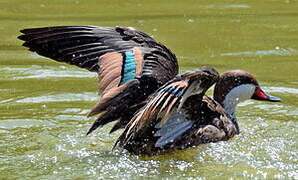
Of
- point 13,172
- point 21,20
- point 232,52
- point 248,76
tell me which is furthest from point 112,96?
point 21,20

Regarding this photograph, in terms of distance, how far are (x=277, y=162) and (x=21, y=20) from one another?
23.5ft

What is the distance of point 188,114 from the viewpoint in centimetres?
617

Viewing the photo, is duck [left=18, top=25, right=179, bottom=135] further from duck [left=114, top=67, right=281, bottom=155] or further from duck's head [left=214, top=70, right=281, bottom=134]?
duck's head [left=214, top=70, right=281, bottom=134]

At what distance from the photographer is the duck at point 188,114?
5.18m

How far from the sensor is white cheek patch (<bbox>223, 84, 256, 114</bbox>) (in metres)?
7.22

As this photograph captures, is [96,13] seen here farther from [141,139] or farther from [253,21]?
[141,139]

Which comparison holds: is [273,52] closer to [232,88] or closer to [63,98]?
[232,88]

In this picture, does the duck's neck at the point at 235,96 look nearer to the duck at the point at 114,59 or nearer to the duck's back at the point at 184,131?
the duck's back at the point at 184,131

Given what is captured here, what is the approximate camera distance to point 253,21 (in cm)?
1166

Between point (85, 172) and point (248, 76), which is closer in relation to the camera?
point (85, 172)

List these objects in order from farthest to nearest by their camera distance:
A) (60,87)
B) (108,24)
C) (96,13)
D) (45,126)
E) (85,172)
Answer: (96,13) < (108,24) < (60,87) < (45,126) < (85,172)

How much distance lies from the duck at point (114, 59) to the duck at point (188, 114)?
0.23 metres

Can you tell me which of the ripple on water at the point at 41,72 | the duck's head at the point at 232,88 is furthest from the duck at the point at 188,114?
the ripple on water at the point at 41,72

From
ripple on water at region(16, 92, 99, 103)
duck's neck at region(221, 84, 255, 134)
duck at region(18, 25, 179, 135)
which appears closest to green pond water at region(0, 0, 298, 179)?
ripple on water at region(16, 92, 99, 103)
